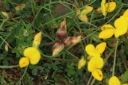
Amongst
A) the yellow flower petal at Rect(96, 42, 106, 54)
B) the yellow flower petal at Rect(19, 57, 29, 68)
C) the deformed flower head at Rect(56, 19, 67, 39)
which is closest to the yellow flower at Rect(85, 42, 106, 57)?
the yellow flower petal at Rect(96, 42, 106, 54)

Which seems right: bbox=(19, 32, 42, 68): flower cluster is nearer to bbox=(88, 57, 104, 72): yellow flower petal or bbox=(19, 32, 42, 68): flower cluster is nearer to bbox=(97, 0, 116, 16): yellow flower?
bbox=(88, 57, 104, 72): yellow flower petal

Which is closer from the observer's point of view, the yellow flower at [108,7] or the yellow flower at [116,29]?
the yellow flower at [116,29]

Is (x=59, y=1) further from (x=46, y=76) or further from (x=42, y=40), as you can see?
(x=46, y=76)

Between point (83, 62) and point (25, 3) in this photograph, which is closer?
point (83, 62)

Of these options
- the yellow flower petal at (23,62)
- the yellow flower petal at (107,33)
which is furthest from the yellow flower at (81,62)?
the yellow flower petal at (23,62)

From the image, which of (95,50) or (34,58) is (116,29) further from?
(34,58)

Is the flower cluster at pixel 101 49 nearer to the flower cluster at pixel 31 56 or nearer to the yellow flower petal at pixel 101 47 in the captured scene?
the yellow flower petal at pixel 101 47

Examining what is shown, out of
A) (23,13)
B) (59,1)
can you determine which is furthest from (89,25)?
(23,13)

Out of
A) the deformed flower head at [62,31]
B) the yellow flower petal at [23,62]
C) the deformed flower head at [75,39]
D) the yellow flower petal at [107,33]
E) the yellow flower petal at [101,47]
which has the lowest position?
the yellow flower petal at [23,62]
